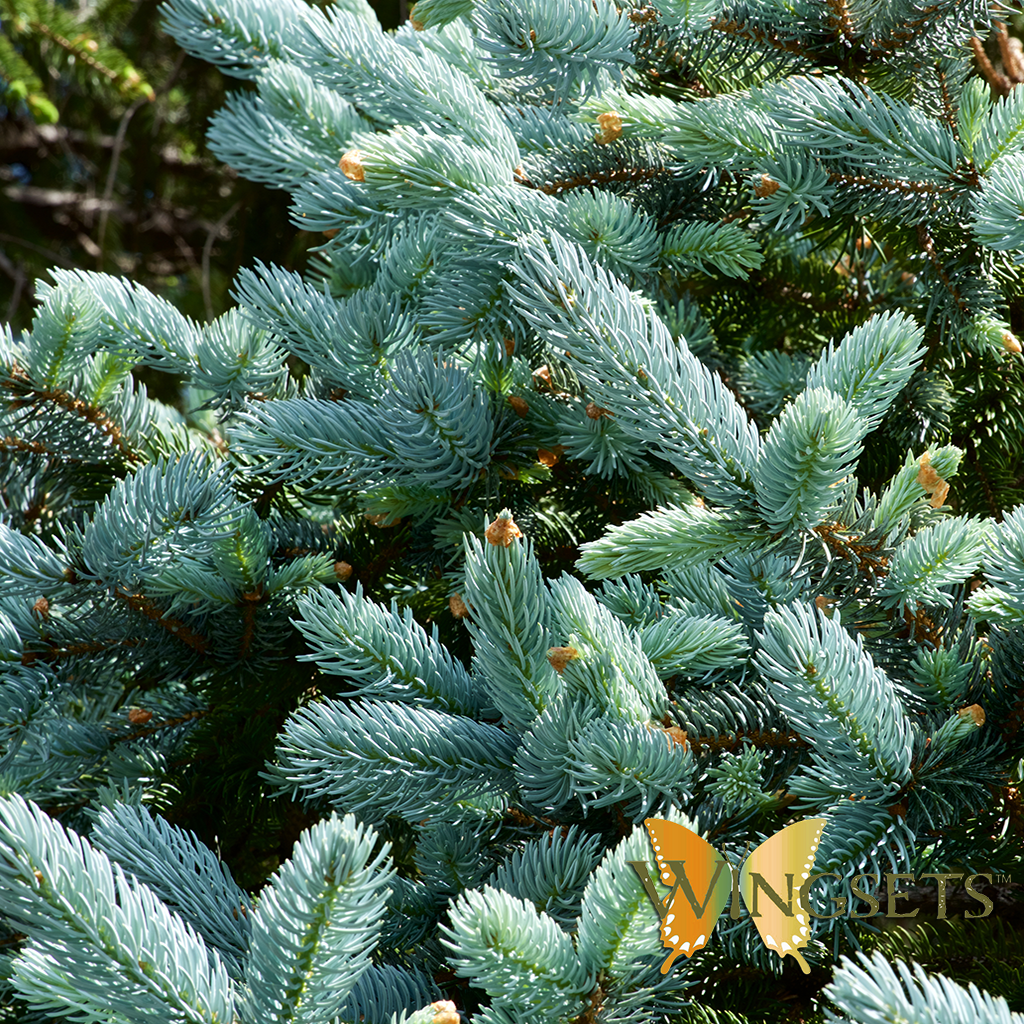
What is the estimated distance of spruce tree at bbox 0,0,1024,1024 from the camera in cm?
45

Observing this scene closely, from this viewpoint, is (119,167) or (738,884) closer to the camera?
(738,884)

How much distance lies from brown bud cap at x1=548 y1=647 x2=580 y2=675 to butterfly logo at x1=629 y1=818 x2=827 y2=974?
0.10m

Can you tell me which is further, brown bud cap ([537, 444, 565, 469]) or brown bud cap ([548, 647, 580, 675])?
brown bud cap ([537, 444, 565, 469])

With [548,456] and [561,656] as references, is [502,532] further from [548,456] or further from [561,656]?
[548,456]

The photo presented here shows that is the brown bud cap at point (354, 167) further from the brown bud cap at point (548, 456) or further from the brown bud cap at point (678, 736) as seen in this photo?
the brown bud cap at point (678, 736)

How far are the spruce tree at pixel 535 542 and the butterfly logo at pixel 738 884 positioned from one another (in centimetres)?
2

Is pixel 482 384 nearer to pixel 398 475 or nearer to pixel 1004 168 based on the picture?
pixel 398 475

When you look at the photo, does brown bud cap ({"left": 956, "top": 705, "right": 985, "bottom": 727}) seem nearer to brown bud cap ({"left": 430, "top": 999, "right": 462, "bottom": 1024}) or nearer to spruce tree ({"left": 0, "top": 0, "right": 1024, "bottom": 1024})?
spruce tree ({"left": 0, "top": 0, "right": 1024, "bottom": 1024})

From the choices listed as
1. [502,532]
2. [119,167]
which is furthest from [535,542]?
[119,167]

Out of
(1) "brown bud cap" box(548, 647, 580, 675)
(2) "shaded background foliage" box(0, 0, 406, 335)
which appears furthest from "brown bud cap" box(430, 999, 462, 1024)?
(2) "shaded background foliage" box(0, 0, 406, 335)

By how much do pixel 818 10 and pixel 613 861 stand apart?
600 millimetres

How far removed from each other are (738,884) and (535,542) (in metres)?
0.33

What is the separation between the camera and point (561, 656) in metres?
0.50

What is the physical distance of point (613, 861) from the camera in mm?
423
